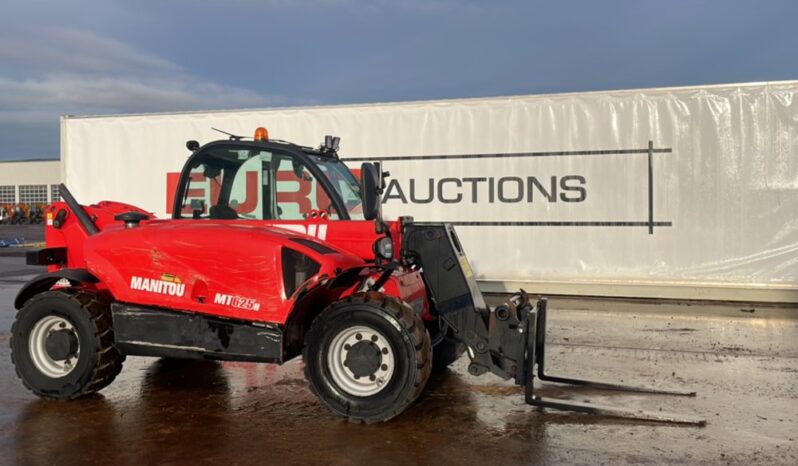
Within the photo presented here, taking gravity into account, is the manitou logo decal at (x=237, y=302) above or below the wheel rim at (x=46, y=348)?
above

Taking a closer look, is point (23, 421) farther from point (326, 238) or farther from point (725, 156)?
point (725, 156)

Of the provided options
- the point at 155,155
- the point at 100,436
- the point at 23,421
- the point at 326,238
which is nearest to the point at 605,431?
the point at 326,238

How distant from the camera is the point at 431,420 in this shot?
5266mm

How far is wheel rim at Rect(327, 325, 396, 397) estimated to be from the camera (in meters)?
5.07

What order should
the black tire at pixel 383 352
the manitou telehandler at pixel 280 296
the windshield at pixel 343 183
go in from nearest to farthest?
the black tire at pixel 383 352, the manitou telehandler at pixel 280 296, the windshield at pixel 343 183

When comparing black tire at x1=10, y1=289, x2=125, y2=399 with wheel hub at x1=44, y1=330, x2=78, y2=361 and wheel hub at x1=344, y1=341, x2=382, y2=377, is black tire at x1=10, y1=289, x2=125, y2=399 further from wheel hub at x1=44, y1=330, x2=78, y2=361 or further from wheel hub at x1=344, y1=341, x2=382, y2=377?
wheel hub at x1=344, y1=341, x2=382, y2=377

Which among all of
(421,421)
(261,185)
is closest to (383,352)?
(421,421)

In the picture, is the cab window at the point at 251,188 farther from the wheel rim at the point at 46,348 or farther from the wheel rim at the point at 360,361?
the wheel rim at the point at 46,348

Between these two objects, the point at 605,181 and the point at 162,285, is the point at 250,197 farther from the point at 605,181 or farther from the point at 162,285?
the point at 605,181

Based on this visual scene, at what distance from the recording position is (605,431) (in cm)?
496

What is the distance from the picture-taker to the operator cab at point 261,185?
5.67 metres

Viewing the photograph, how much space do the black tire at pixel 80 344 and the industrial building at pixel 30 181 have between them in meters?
76.9

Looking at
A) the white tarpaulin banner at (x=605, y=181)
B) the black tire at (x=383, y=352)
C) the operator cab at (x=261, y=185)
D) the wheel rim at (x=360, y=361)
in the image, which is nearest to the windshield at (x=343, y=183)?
the operator cab at (x=261, y=185)

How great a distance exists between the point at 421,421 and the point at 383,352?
2.13 ft
